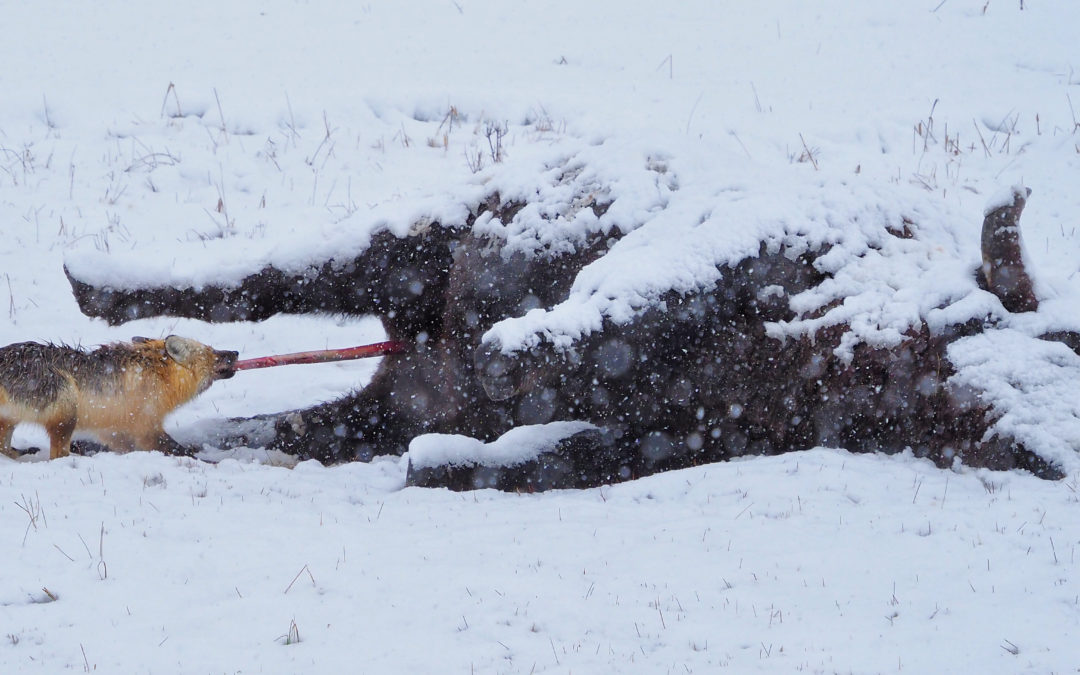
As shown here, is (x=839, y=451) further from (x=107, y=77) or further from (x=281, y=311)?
(x=107, y=77)

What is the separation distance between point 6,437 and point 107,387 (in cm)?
54

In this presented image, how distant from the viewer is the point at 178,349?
5.36m

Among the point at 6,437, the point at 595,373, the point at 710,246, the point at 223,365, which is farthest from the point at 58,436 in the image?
the point at 710,246

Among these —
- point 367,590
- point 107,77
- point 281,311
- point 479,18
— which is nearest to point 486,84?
point 479,18

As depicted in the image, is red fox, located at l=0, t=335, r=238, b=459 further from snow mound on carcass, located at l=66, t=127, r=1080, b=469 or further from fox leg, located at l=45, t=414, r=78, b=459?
snow mound on carcass, located at l=66, t=127, r=1080, b=469

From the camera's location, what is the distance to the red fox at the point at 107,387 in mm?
4676

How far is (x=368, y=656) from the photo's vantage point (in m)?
2.73

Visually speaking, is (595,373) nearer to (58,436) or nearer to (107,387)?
(107,387)

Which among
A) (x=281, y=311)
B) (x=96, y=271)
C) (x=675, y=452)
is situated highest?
(x=96, y=271)

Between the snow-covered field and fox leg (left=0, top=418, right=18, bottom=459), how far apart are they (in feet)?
1.83

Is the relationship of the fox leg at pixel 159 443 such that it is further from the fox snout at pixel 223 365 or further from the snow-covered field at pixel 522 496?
the fox snout at pixel 223 365

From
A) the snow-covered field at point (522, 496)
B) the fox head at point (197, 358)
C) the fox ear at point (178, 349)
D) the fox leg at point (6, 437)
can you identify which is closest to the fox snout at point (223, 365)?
the fox head at point (197, 358)

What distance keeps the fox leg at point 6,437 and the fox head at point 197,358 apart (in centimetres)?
83

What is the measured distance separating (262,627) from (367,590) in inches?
15.7
